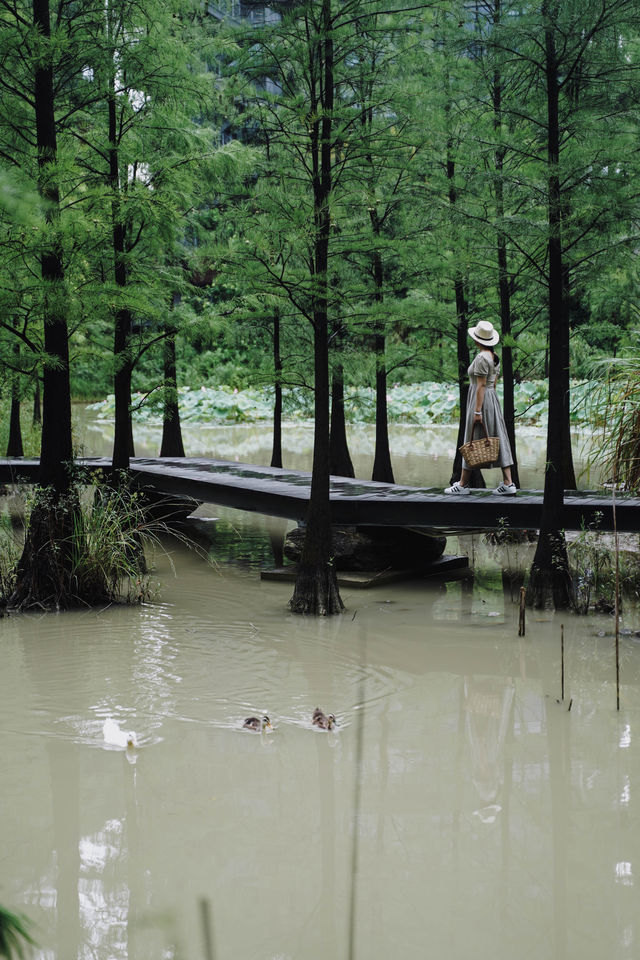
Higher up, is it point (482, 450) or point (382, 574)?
point (482, 450)

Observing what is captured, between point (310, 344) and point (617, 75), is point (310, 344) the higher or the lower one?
the lower one

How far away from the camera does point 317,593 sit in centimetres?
981

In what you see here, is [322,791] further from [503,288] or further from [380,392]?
[380,392]

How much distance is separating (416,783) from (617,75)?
7204mm

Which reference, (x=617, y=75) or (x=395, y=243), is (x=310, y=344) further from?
(x=617, y=75)

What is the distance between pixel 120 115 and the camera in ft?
38.0

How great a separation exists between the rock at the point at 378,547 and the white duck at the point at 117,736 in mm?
5405

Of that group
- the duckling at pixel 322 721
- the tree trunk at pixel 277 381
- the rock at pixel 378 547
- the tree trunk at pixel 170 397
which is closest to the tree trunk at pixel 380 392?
the tree trunk at pixel 277 381

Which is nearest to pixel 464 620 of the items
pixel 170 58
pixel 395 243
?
pixel 395 243

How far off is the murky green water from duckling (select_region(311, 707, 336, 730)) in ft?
0.30

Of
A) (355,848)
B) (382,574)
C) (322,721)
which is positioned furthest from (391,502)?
(355,848)

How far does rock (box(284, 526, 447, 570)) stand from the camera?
39.2 ft

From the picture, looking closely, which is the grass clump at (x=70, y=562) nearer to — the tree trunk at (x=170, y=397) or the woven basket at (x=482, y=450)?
the tree trunk at (x=170, y=397)

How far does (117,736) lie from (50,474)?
4456mm
